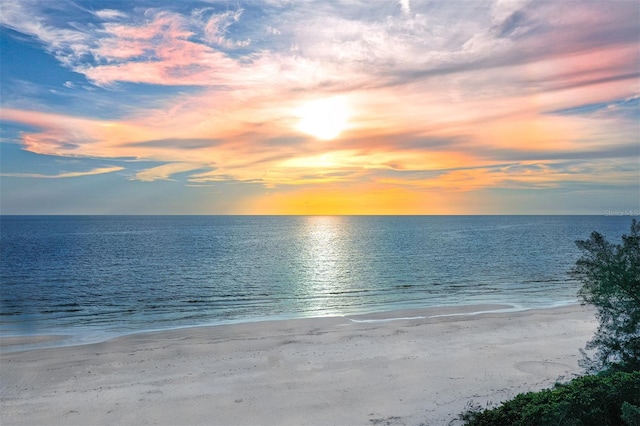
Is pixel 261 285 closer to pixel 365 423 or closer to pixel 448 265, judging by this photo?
pixel 448 265

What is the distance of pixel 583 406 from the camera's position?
12.3m

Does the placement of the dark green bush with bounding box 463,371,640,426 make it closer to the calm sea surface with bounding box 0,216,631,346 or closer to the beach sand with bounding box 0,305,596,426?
the beach sand with bounding box 0,305,596,426

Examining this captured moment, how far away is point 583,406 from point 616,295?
8.19 metres

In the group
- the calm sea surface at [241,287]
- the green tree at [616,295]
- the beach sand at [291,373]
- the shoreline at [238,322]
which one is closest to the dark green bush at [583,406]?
the beach sand at [291,373]

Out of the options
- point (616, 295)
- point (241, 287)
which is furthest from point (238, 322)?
point (616, 295)

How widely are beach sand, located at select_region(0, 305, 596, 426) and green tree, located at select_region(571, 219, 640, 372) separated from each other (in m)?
4.22

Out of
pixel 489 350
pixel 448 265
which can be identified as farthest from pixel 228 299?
pixel 448 265

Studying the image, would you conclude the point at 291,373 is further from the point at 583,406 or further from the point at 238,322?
the point at 238,322

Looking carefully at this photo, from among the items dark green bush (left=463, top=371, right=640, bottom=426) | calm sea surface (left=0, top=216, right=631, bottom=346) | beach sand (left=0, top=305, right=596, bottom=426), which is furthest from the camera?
calm sea surface (left=0, top=216, right=631, bottom=346)

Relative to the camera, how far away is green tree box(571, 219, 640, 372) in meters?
17.6

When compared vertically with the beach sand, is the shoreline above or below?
below

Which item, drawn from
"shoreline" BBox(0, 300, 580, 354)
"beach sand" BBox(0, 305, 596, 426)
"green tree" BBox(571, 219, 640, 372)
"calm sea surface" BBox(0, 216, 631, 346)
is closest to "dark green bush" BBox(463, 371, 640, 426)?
"beach sand" BBox(0, 305, 596, 426)

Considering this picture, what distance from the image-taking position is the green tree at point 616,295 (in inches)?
694

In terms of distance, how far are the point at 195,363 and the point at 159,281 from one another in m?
39.2
